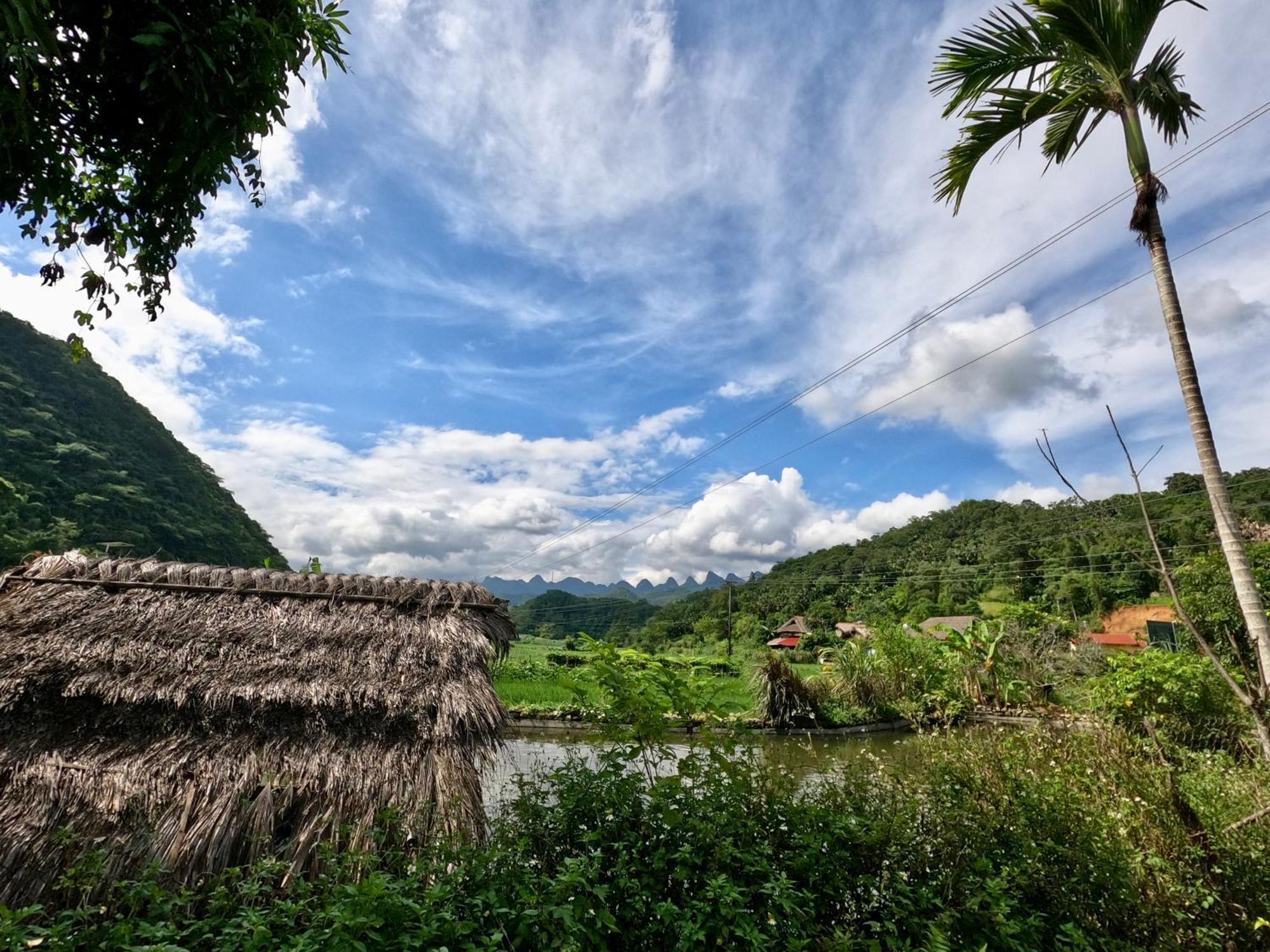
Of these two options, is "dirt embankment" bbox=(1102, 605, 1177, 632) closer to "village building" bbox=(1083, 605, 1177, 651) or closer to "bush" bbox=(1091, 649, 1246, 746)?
"village building" bbox=(1083, 605, 1177, 651)

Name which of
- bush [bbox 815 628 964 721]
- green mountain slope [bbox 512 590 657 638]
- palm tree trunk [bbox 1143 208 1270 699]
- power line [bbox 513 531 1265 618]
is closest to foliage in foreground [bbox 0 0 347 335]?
palm tree trunk [bbox 1143 208 1270 699]

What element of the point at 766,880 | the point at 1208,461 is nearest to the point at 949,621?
the point at 1208,461

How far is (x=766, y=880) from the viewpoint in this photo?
250 centimetres

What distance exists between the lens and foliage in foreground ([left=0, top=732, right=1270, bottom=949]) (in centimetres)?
199

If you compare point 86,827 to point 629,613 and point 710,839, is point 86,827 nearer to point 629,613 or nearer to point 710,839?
point 710,839

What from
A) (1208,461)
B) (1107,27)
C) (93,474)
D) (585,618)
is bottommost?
(1208,461)

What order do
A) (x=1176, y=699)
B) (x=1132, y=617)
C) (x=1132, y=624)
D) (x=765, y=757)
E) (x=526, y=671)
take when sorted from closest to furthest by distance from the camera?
(x=765, y=757), (x=1176, y=699), (x=526, y=671), (x=1132, y=624), (x=1132, y=617)

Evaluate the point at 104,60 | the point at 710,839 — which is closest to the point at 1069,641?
the point at 710,839

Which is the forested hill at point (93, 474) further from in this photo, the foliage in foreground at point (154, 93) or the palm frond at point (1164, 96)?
the palm frond at point (1164, 96)

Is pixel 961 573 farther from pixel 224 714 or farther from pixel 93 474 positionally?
pixel 93 474

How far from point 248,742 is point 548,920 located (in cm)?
361

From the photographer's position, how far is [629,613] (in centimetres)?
6512

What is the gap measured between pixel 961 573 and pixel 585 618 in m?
36.8

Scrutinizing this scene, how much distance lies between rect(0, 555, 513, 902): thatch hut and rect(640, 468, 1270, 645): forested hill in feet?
86.0
